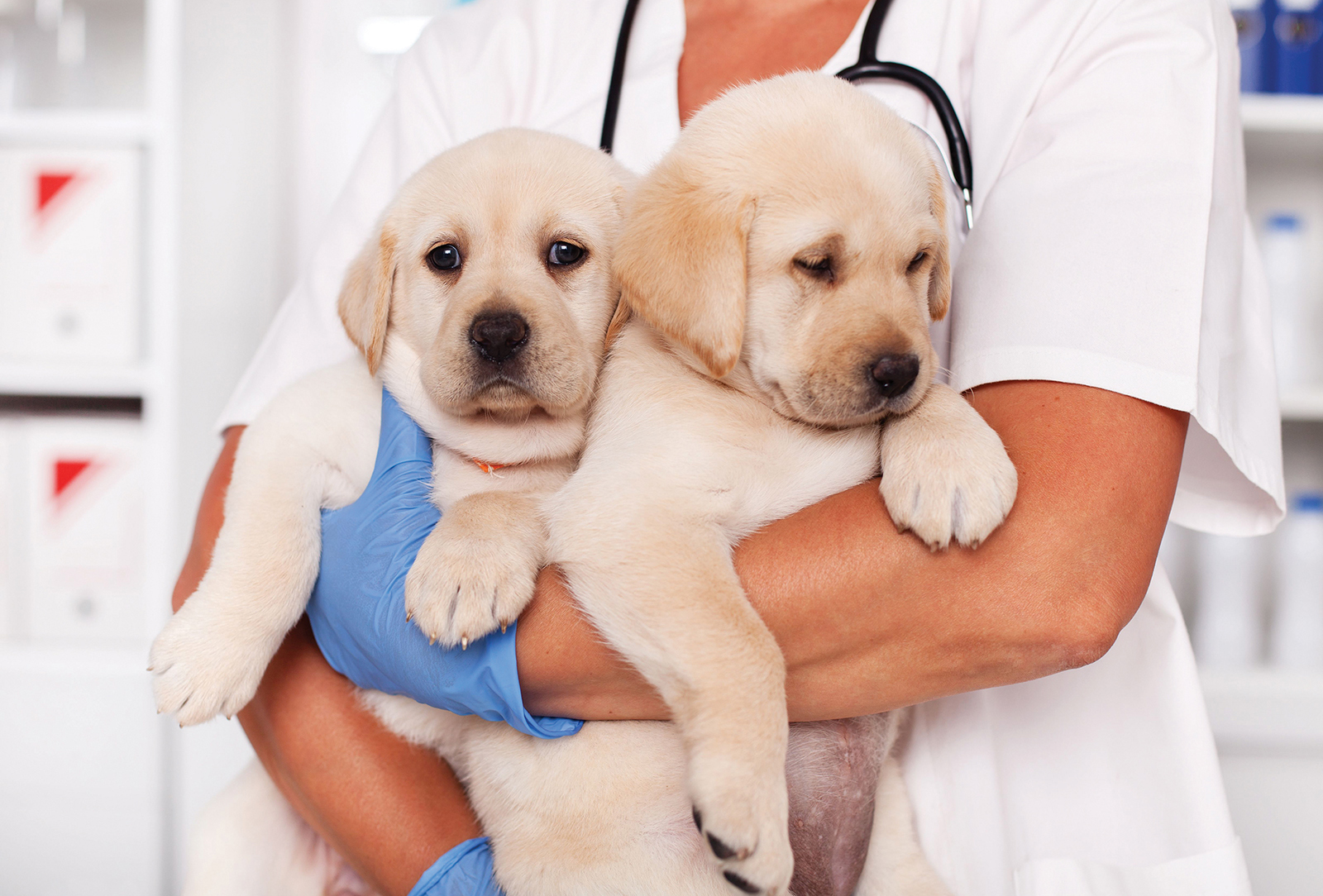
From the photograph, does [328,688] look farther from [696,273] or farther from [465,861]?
[696,273]

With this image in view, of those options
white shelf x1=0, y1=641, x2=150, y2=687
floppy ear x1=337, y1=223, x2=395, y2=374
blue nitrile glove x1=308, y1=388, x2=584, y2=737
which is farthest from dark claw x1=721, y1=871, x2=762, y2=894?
white shelf x1=0, y1=641, x2=150, y2=687

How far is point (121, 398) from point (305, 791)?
1836 mm

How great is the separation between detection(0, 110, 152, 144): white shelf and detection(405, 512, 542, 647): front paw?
1.88 m

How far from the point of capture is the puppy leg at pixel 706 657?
3.20ft

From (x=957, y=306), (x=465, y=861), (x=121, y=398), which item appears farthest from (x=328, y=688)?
(x=121, y=398)

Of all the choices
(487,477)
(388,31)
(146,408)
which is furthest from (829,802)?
(388,31)

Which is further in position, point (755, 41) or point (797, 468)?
point (755, 41)

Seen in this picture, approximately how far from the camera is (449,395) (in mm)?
1320

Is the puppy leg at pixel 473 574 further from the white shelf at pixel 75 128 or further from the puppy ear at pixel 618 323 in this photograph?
the white shelf at pixel 75 128

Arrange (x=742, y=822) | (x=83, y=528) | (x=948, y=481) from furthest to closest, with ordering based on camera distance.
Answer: (x=83, y=528) → (x=948, y=481) → (x=742, y=822)

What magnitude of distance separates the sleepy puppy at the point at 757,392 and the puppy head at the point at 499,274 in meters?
0.11

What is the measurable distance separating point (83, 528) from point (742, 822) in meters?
2.31

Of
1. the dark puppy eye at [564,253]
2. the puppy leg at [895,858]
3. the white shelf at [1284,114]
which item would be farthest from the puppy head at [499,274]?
the white shelf at [1284,114]

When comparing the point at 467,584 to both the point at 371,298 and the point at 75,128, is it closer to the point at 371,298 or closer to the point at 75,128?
the point at 371,298
